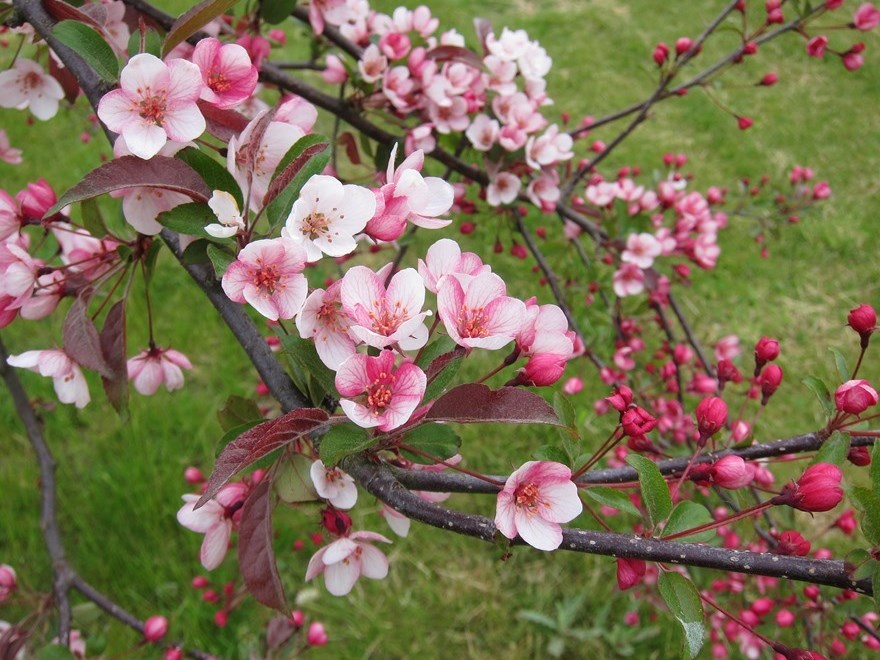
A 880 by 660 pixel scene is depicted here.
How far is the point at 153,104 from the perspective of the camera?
28.8 inches

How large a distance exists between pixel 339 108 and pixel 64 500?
1.67 metres

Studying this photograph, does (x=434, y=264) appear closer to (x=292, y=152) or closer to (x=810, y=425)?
(x=292, y=152)

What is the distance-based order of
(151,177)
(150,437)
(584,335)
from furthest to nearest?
(150,437) → (584,335) → (151,177)

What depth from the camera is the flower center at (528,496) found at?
709 mm

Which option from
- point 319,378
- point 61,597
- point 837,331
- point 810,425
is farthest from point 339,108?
point 837,331

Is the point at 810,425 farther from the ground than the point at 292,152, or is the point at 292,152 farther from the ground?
the point at 292,152

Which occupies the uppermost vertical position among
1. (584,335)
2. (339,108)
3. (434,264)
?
(434,264)

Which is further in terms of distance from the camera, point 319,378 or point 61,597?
point 61,597

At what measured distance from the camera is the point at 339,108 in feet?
5.13

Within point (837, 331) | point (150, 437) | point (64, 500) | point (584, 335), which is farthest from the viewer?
point (837, 331)

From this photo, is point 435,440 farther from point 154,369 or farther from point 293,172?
point 154,369

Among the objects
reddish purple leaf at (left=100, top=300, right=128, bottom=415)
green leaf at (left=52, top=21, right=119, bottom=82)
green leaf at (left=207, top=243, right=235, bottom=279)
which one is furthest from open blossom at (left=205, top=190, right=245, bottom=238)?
reddish purple leaf at (left=100, top=300, right=128, bottom=415)

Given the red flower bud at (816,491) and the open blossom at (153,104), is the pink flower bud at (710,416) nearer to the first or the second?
the red flower bud at (816,491)

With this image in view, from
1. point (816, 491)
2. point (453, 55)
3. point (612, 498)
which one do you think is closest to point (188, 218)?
point (612, 498)
